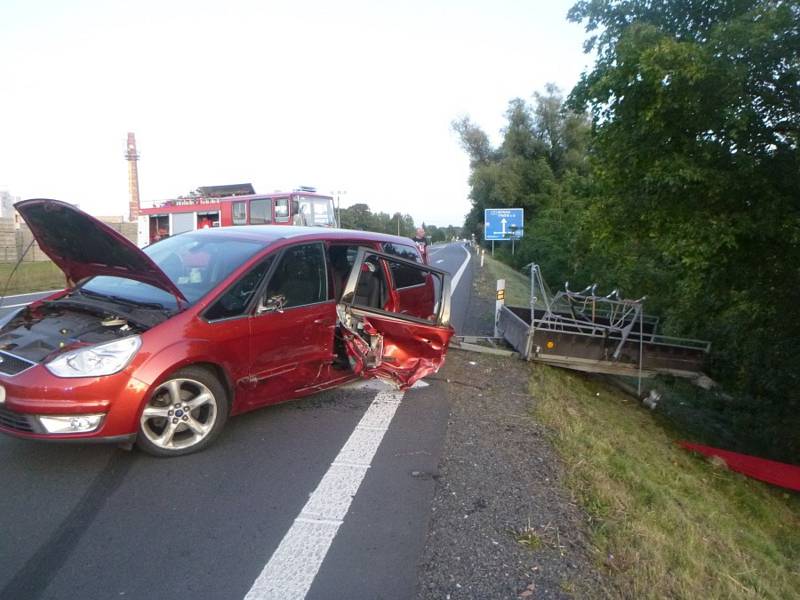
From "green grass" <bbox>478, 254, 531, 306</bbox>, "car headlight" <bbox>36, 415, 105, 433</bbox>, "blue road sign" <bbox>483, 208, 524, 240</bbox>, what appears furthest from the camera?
"blue road sign" <bbox>483, 208, 524, 240</bbox>

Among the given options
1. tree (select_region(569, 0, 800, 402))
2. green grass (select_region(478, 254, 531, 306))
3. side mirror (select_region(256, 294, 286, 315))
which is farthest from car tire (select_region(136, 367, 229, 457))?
green grass (select_region(478, 254, 531, 306))

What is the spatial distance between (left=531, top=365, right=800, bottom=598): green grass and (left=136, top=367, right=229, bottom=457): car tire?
8.48ft

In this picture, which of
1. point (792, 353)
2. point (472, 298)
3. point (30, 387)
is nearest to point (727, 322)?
point (792, 353)

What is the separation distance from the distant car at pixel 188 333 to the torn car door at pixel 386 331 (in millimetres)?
14

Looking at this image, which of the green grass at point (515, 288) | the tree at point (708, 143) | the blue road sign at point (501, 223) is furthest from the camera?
the blue road sign at point (501, 223)

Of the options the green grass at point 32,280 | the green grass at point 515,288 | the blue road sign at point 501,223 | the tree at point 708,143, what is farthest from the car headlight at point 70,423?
the blue road sign at point 501,223

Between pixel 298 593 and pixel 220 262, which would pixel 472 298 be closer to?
pixel 220 262

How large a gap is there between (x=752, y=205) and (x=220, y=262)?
23.8ft

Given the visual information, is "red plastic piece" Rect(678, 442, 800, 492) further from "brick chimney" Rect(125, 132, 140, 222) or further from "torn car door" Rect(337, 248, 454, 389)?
"brick chimney" Rect(125, 132, 140, 222)

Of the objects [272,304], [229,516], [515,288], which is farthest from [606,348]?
[515,288]

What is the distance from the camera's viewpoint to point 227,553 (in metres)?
3.16

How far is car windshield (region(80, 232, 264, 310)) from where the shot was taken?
475 cm

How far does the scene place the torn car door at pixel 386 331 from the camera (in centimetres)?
564

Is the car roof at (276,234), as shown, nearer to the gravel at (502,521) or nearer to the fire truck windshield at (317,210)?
the gravel at (502,521)
